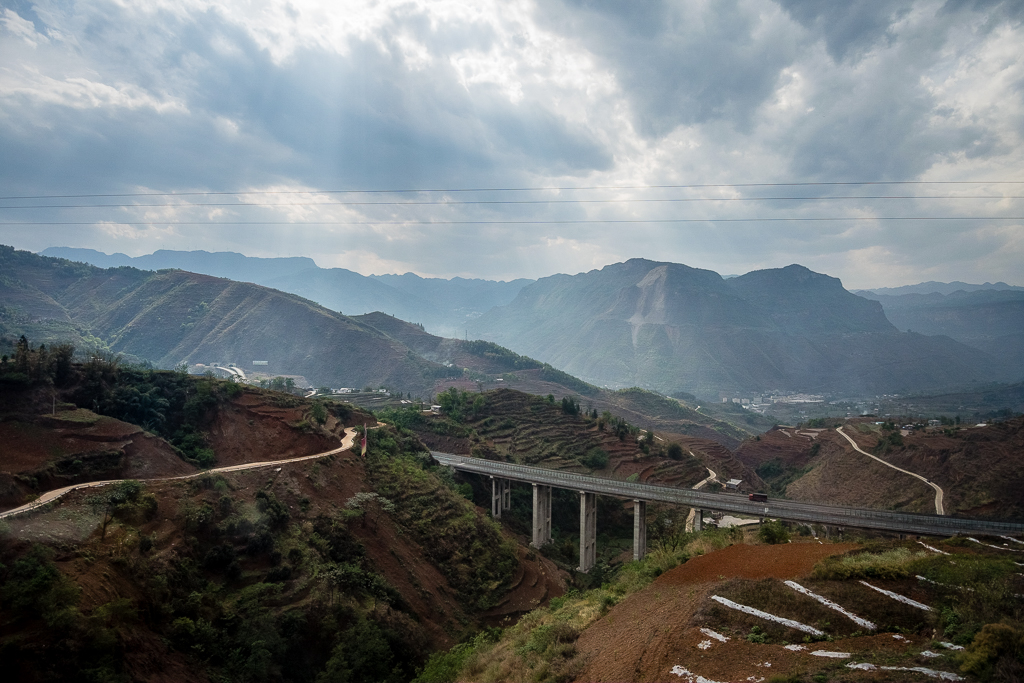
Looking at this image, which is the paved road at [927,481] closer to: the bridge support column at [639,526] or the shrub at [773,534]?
the bridge support column at [639,526]

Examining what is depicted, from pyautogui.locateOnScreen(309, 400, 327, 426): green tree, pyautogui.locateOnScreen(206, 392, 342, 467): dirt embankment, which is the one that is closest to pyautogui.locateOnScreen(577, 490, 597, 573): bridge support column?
pyautogui.locateOnScreen(206, 392, 342, 467): dirt embankment

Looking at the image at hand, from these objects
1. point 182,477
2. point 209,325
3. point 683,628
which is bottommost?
point 182,477

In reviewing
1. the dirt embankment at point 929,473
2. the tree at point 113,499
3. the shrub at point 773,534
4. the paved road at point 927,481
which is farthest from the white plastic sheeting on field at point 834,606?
the dirt embankment at point 929,473

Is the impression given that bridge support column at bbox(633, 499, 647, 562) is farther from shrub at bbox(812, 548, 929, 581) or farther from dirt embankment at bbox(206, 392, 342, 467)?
shrub at bbox(812, 548, 929, 581)

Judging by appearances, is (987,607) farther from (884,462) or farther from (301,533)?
(884,462)

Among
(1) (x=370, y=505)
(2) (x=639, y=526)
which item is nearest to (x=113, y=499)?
(1) (x=370, y=505)

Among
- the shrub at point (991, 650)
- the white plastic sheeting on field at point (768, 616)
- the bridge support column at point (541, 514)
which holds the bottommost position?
the bridge support column at point (541, 514)

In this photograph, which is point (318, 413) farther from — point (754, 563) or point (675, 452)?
point (675, 452)
